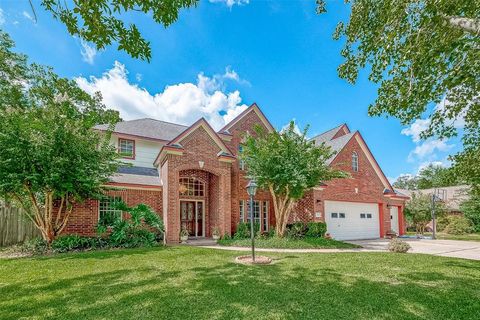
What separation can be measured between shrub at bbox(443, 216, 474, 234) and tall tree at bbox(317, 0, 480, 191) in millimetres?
19717

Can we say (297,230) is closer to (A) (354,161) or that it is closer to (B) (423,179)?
(A) (354,161)

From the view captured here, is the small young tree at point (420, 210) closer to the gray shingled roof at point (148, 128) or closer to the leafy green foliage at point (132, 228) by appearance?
the gray shingled roof at point (148, 128)

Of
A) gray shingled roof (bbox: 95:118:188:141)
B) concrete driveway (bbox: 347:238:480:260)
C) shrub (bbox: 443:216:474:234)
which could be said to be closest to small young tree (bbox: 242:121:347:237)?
concrete driveway (bbox: 347:238:480:260)

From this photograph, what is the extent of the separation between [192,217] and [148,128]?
22.1 ft

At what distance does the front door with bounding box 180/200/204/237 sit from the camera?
50.3 feet

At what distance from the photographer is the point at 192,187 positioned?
15.6 m

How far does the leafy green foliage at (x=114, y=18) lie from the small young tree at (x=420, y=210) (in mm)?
26150

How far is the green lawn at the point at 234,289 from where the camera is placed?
4434 millimetres

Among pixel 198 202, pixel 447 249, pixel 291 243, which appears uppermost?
pixel 198 202

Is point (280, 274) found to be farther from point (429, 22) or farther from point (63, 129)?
point (63, 129)

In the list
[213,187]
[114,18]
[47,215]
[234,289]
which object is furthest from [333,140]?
[114,18]

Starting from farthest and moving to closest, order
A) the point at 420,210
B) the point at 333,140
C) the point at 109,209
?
the point at 420,210 < the point at 333,140 < the point at 109,209

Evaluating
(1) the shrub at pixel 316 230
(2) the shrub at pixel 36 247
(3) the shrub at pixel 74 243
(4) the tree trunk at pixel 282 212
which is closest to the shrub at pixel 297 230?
(1) the shrub at pixel 316 230

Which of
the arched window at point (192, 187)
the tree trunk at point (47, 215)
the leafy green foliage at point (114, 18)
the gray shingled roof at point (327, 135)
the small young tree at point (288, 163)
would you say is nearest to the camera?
the leafy green foliage at point (114, 18)
